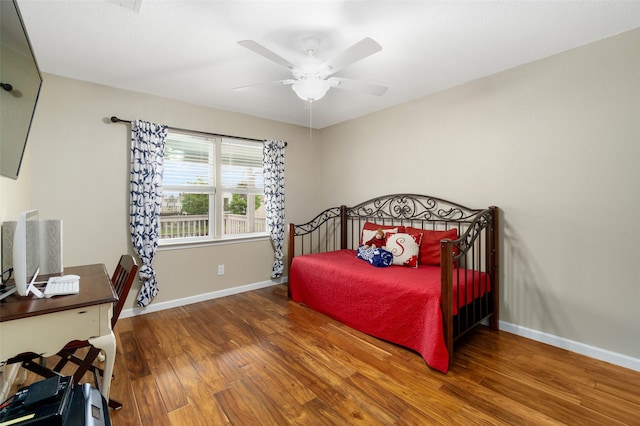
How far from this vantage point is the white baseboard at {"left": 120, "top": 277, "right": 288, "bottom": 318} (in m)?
3.10

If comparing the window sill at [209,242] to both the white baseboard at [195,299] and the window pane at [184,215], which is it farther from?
the white baseboard at [195,299]

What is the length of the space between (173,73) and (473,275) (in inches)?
126

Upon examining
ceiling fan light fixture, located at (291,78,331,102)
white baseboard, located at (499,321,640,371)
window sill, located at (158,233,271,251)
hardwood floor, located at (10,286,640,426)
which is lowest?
hardwood floor, located at (10,286,640,426)

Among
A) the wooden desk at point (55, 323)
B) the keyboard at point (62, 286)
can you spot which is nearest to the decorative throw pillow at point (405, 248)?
the wooden desk at point (55, 323)

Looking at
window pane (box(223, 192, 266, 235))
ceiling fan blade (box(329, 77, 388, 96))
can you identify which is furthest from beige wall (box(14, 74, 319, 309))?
ceiling fan blade (box(329, 77, 388, 96))

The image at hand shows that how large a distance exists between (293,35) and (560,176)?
7.66 ft

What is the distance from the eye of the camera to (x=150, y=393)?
6.07 feet

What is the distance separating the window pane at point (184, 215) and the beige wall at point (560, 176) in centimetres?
275

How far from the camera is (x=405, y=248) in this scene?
9.73 ft

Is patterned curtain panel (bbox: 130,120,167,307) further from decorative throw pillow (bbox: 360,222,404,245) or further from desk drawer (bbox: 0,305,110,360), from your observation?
decorative throw pillow (bbox: 360,222,404,245)

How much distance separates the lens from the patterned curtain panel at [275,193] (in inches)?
158

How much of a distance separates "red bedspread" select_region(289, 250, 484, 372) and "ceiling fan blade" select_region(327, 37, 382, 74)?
170 cm

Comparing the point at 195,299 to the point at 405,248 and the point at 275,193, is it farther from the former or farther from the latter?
the point at 405,248

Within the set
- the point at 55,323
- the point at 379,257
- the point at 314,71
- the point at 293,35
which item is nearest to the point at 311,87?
the point at 314,71
